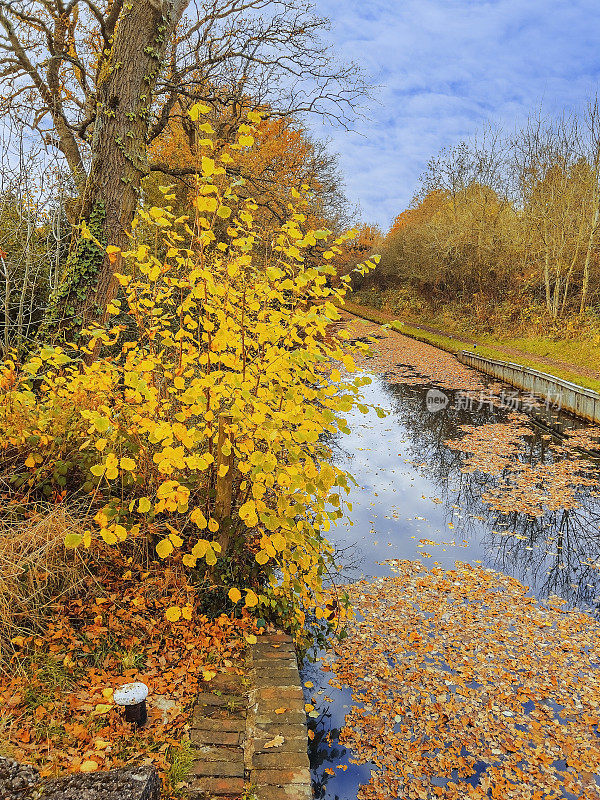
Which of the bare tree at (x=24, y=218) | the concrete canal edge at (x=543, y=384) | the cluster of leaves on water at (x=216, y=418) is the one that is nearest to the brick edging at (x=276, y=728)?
the cluster of leaves on water at (x=216, y=418)

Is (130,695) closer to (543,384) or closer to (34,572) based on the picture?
(34,572)

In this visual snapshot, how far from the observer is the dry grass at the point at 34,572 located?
2.99 m

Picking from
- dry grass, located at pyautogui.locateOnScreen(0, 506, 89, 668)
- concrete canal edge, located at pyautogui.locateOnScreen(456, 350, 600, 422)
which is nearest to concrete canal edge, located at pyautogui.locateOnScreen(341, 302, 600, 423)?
concrete canal edge, located at pyautogui.locateOnScreen(456, 350, 600, 422)

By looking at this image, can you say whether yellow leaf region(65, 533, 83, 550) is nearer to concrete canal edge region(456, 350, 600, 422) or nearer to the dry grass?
the dry grass

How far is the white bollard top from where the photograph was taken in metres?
2.49

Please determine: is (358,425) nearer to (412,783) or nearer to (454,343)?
(412,783)

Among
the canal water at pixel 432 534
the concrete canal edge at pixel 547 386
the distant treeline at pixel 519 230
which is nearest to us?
the canal water at pixel 432 534

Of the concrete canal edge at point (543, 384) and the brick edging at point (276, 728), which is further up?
the concrete canal edge at point (543, 384)

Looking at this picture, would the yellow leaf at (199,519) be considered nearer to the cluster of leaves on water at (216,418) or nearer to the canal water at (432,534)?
the cluster of leaves on water at (216,418)

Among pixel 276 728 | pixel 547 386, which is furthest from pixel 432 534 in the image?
pixel 547 386

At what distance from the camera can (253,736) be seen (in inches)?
105

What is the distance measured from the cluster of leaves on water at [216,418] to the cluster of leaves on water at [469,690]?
927 mm

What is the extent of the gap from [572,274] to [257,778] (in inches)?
892

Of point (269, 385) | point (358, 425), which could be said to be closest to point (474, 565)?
point (269, 385)
